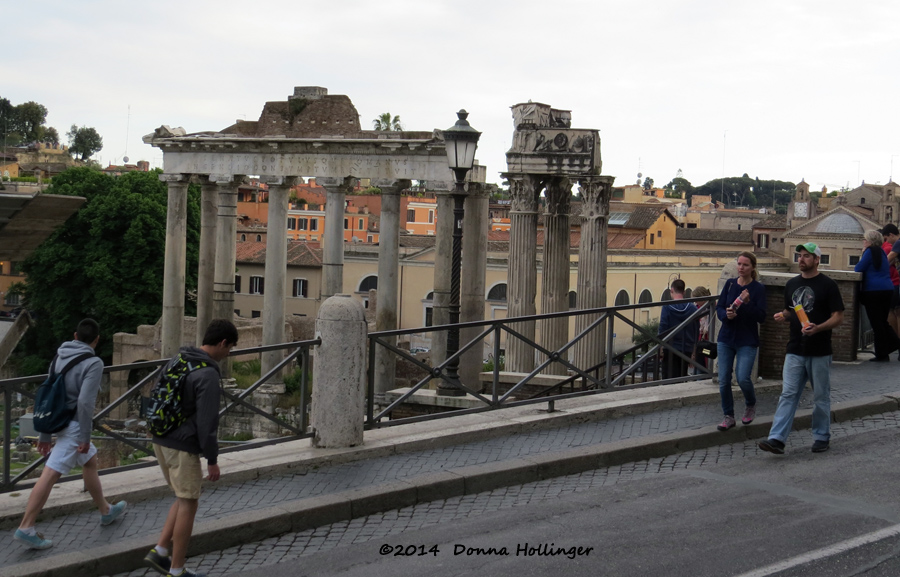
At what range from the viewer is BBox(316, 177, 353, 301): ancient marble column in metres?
23.8

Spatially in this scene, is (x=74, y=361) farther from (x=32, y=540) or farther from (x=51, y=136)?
(x=51, y=136)

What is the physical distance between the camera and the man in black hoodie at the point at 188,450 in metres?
5.91

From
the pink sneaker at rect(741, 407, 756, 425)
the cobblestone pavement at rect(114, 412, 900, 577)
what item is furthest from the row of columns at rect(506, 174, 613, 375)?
the cobblestone pavement at rect(114, 412, 900, 577)

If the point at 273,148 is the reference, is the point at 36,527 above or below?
below

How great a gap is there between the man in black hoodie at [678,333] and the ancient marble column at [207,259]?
1706cm

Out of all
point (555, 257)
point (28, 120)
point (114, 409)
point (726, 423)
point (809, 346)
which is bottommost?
point (726, 423)

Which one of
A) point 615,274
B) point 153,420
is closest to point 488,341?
point 615,274

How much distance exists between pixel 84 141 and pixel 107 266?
10238cm

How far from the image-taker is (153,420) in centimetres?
603

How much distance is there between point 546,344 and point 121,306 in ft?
95.0

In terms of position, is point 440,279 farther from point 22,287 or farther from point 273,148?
point 22,287

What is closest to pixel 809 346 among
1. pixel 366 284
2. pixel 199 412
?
pixel 199 412

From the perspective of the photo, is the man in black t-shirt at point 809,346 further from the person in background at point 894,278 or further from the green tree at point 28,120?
the green tree at point 28,120

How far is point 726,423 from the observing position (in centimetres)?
920
